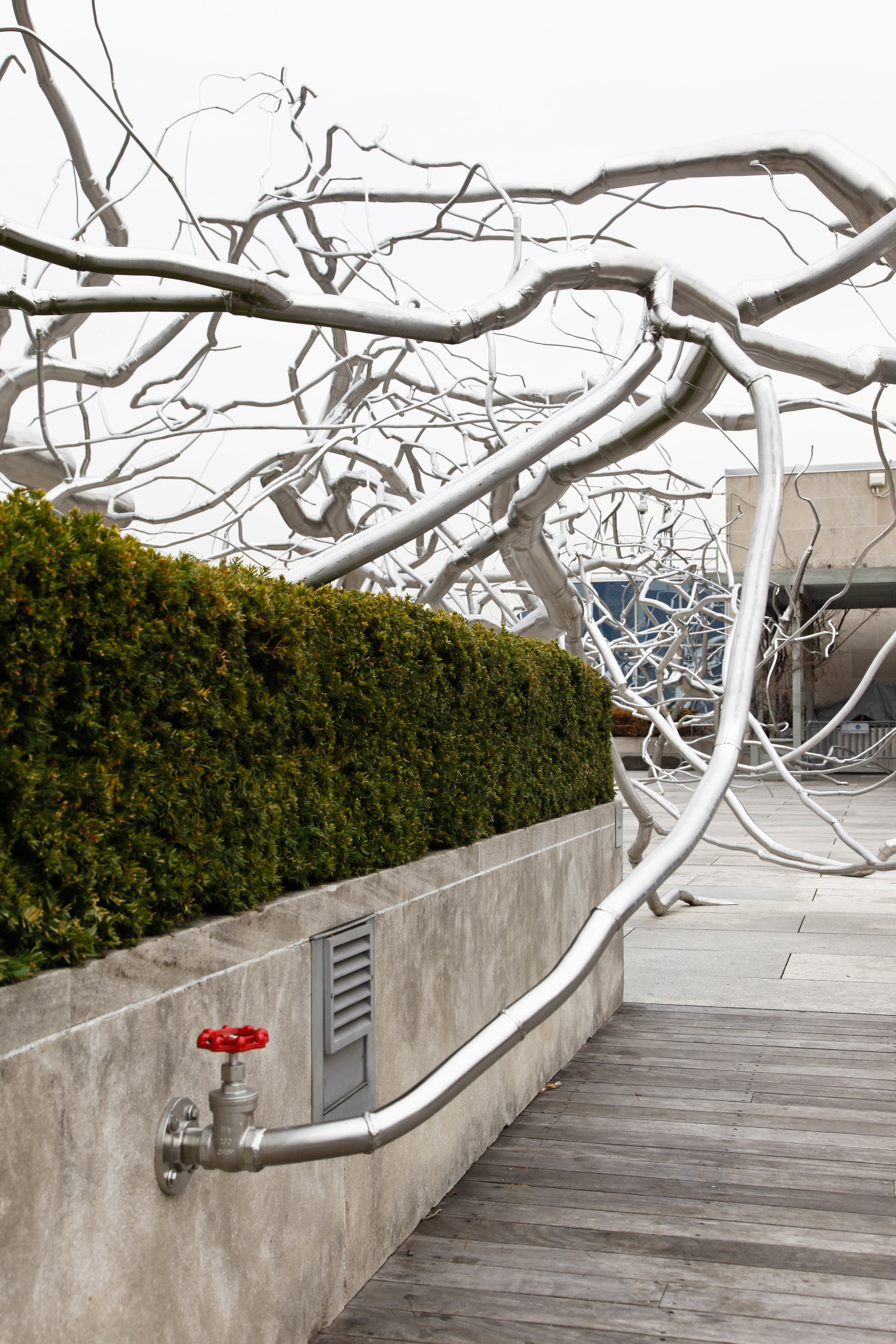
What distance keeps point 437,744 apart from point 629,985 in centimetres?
396

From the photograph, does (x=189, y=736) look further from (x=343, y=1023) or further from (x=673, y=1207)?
(x=673, y=1207)

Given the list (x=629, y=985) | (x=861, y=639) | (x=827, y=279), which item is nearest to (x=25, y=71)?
(x=827, y=279)

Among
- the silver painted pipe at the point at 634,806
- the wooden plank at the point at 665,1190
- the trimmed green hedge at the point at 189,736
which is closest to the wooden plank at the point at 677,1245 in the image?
the wooden plank at the point at 665,1190

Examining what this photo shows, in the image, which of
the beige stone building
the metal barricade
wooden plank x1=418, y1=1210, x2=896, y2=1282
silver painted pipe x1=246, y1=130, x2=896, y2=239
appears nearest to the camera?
wooden plank x1=418, y1=1210, x2=896, y2=1282

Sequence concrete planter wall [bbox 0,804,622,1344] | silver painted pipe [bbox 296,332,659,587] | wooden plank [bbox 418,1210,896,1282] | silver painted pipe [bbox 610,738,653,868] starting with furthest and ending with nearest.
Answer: silver painted pipe [bbox 610,738,653,868] → silver painted pipe [bbox 296,332,659,587] → wooden plank [bbox 418,1210,896,1282] → concrete planter wall [bbox 0,804,622,1344]

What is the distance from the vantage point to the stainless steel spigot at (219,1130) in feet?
7.84

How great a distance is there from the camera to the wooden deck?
3.26 meters

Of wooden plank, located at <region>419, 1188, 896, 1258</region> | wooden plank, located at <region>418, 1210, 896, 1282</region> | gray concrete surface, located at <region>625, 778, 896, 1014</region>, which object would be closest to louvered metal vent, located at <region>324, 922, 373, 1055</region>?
wooden plank, located at <region>418, 1210, 896, 1282</region>

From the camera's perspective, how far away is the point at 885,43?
5746 millimetres

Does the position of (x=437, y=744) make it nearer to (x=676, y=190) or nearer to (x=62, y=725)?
(x=62, y=725)

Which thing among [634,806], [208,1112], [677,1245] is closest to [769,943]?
[634,806]

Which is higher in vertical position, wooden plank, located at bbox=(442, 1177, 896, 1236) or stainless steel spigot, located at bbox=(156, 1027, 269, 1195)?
stainless steel spigot, located at bbox=(156, 1027, 269, 1195)

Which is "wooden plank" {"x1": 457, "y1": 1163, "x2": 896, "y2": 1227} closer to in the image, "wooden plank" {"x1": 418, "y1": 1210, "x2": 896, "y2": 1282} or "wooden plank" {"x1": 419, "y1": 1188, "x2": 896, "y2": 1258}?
"wooden plank" {"x1": 419, "y1": 1188, "x2": 896, "y2": 1258}

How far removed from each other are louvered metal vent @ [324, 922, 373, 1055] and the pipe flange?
0.78 m
